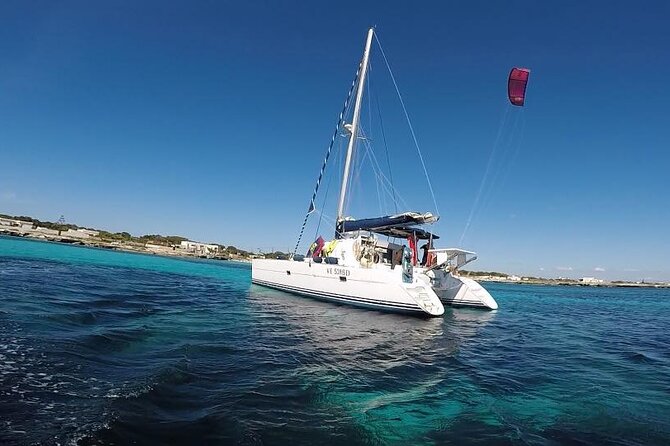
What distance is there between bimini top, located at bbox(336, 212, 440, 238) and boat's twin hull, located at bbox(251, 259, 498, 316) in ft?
10.9

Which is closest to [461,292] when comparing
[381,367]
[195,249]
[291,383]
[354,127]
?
[354,127]

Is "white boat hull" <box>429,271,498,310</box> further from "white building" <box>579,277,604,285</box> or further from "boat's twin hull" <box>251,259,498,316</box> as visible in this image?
"white building" <box>579,277,604,285</box>

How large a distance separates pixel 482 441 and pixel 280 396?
348cm

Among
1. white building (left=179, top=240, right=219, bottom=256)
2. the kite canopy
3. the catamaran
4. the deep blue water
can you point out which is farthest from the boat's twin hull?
white building (left=179, top=240, right=219, bottom=256)

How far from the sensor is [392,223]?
24.0m

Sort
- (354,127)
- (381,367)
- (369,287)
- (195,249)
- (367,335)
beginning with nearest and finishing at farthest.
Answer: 1. (381,367)
2. (367,335)
3. (369,287)
4. (354,127)
5. (195,249)

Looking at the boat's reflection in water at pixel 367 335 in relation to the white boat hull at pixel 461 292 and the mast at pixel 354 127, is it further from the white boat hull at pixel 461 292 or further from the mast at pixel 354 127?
the mast at pixel 354 127

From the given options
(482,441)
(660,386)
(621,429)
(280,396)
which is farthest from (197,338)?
(660,386)

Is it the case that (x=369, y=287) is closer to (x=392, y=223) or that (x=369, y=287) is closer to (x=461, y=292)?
(x=392, y=223)

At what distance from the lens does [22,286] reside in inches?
659

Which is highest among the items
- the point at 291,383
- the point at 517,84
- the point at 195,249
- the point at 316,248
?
the point at 517,84

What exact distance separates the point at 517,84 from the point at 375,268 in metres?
12.9

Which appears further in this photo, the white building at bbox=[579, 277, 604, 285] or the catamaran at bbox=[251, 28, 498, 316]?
the white building at bbox=[579, 277, 604, 285]

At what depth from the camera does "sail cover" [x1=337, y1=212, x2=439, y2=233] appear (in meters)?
22.9
